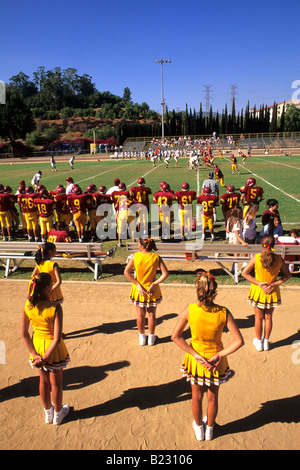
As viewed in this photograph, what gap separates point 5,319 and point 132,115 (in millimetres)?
108710

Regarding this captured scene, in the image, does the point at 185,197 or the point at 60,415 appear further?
the point at 185,197

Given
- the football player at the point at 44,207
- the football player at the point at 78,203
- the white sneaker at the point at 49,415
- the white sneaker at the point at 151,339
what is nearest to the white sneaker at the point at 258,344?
the white sneaker at the point at 151,339

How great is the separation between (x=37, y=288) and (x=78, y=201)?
7.66 m

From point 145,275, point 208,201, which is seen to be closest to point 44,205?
point 208,201

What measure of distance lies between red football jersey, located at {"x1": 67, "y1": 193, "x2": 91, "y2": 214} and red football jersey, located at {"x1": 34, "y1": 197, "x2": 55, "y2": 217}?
57 centimetres

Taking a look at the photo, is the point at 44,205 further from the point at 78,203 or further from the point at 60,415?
the point at 60,415

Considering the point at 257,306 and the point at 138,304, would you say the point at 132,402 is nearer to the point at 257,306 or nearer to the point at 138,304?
the point at 138,304

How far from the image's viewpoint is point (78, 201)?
1094 centimetres

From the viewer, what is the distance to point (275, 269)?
16.5ft

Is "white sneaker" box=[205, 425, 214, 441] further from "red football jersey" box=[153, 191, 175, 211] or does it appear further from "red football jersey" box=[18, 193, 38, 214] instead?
"red football jersey" box=[18, 193, 38, 214]

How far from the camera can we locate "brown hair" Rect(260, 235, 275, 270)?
4.86 metres

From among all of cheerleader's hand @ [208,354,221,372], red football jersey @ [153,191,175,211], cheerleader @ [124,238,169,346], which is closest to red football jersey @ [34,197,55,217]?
red football jersey @ [153,191,175,211]

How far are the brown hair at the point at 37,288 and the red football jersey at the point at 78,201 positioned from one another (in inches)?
298
